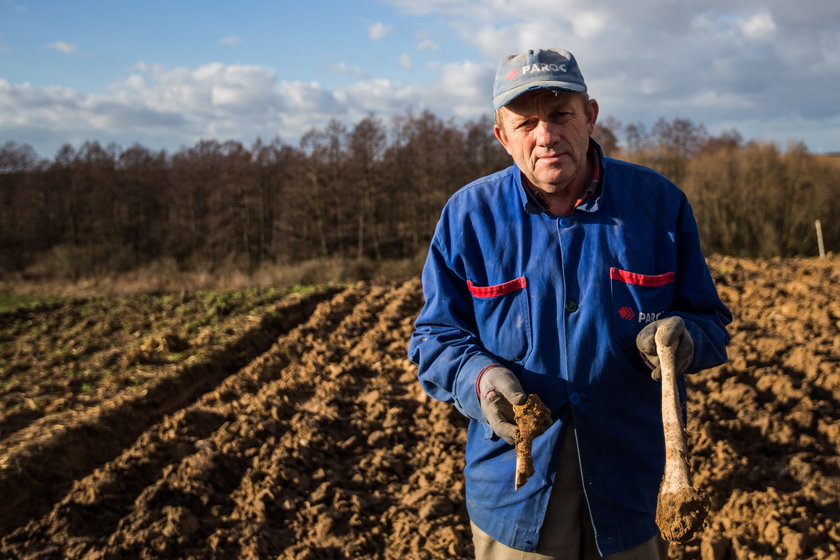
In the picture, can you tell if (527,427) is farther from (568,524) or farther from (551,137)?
(551,137)

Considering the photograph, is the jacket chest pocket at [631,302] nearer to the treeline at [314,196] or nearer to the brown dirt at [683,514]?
the brown dirt at [683,514]

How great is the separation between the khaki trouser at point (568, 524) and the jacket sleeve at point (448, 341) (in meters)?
0.26

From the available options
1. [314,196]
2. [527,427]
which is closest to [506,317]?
[527,427]

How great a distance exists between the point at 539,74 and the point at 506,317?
676 mm

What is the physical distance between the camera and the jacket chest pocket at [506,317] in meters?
1.95

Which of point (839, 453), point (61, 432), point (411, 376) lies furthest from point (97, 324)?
point (839, 453)

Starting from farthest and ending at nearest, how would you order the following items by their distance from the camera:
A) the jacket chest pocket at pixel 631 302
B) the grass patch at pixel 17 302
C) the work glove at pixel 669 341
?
the grass patch at pixel 17 302, the jacket chest pocket at pixel 631 302, the work glove at pixel 669 341

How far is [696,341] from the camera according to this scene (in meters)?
1.89

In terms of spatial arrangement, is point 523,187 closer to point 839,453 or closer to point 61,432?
point 839,453

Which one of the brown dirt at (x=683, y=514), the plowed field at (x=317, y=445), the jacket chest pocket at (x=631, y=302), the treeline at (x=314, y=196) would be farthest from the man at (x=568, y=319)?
the treeline at (x=314, y=196)

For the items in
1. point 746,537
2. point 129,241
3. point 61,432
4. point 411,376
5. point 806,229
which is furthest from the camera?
point 129,241

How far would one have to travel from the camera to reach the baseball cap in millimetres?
1881

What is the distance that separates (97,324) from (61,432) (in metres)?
4.75

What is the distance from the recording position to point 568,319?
1909mm
